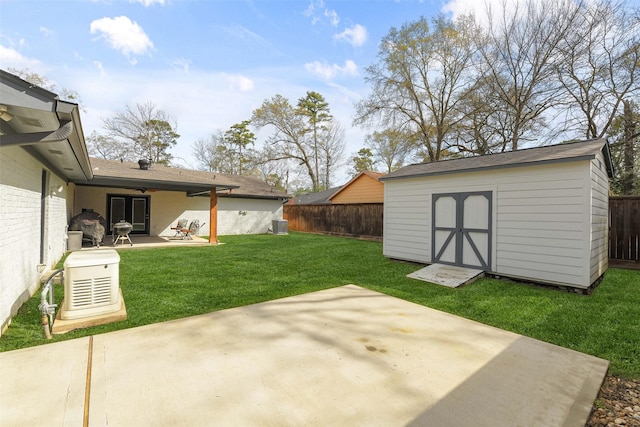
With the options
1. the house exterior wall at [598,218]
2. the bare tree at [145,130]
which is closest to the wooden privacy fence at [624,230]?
the house exterior wall at [598,218]

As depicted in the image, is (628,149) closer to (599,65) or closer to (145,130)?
(599,65)

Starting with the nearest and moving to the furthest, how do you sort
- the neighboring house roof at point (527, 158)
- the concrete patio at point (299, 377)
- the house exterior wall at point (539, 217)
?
the concrete patio at point (299, 377) < the house exterior wall at point (539, 217) < the neighboring house roof at point (527, 158)

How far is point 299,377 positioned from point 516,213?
5080mm

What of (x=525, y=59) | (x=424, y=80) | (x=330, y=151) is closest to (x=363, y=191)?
(x=424, y=80)

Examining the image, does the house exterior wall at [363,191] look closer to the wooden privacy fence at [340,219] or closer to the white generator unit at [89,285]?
the wooden privacy fence at [340,219]

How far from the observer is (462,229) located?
20.3 feet

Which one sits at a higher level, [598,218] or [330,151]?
[330,151]

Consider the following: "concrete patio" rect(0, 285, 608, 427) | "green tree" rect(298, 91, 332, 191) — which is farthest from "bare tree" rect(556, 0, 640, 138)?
"green tree" rect(298, 91, 332, 191)

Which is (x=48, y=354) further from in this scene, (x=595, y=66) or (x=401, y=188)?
(x=595, y=66)

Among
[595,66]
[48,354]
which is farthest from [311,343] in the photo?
[595,66]

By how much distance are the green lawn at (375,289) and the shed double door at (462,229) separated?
24.6 inches

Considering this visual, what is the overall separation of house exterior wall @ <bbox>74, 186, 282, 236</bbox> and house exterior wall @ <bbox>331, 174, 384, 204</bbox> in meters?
4.89

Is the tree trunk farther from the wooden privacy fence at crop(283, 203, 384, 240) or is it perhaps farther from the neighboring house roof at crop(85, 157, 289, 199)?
the neighboring house roof at crop(85, 157, 289, 199)

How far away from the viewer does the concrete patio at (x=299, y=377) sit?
6.13 feet
